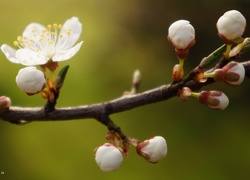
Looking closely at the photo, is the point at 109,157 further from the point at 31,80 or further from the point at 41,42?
the point at 41,42

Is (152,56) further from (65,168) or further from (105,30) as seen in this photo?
(65,168)

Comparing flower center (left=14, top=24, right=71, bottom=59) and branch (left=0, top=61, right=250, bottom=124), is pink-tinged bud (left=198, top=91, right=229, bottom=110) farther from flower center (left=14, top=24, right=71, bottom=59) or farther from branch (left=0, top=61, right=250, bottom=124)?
flower center (left=14, top=24, right=71, bottom=59)

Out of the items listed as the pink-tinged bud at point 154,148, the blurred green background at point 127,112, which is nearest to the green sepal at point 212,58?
the pink-tinged bud at point 154,148

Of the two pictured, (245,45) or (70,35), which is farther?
(70,35)

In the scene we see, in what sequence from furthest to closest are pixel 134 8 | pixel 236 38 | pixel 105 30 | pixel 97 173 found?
pixel 134 8
pixel 105 30
pixel 97 173
pixel 236 38

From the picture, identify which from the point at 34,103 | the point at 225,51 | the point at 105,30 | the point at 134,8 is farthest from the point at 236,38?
A: the point at 134,8

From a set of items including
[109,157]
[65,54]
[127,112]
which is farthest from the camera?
[127,112]

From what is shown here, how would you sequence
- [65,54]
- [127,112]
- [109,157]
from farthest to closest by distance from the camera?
[127,112], [65,54], [109,157]

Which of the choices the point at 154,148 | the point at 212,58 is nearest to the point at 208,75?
the point at 212,58
